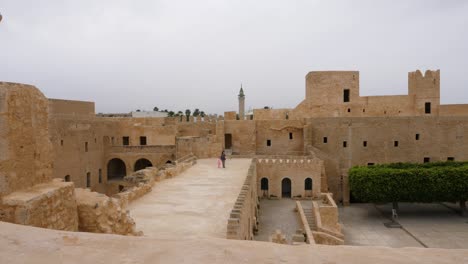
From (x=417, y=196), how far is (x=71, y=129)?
21450 mm

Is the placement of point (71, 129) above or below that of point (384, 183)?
above

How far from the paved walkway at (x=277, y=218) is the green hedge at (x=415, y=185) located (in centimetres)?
497

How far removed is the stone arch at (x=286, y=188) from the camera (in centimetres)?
2380

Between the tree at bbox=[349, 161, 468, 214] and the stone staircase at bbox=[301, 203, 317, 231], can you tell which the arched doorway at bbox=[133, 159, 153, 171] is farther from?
the tree at bbox=[349, 161, 468, 214]

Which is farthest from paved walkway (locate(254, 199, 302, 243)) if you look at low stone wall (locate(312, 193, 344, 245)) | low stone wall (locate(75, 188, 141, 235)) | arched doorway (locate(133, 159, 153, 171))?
arched doorway (locate(133, 159, 153, 171))

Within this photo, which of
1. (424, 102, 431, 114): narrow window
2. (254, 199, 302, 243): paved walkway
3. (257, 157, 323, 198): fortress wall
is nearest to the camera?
(254, 199, 302, 243): paved walkway

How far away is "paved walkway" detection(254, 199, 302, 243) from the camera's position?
53.4 feet

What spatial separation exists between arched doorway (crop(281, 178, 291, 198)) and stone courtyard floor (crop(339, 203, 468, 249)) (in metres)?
3.57

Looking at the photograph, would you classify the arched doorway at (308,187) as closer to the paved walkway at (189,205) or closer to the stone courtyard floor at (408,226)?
the stone courtyard floor at (408,226)

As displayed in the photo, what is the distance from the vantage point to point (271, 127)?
28531mm

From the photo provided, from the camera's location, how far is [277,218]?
61.5 ft

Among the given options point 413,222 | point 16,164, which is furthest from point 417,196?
point 16,164

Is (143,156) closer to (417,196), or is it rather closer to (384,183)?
(384,183)

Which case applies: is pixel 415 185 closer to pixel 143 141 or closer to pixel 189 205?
pixel 189 205
